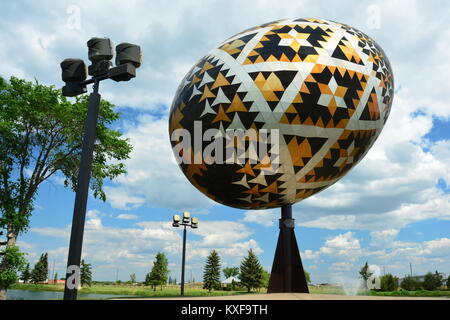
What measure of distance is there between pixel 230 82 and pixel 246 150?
106 inches

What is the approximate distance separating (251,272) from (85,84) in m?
45.7

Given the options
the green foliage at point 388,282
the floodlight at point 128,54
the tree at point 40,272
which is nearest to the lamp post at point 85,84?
the floodlight at point 128,54

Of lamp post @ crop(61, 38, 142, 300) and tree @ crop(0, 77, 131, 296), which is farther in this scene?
tree @ crop(0, 77, 131, 296)

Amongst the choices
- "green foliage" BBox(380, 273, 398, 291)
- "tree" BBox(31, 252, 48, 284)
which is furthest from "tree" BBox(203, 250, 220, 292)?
"tree" BBox(31, 252, 48, 284)

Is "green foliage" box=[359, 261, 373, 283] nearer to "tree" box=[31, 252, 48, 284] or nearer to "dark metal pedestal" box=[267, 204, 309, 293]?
"dark metal pedestal" box=[267, 204, 309, 293]

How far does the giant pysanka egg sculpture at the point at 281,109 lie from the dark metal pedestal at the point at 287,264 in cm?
136

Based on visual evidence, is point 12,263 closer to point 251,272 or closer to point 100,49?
point 100,49

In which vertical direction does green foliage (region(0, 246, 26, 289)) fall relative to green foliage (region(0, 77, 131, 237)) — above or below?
below

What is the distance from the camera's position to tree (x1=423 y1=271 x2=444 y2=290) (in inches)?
1863

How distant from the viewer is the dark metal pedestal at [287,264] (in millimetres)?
15945

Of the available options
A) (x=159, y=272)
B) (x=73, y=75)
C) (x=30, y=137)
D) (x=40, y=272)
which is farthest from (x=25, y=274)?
(x=73, y=75)

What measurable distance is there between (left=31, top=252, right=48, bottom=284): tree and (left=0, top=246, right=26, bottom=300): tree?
219 ft

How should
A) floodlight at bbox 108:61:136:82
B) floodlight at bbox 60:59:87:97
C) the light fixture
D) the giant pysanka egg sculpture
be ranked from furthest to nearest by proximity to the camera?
the light fixture < the giant pysanka egg sculpture < floodlight at bbox 60:59:87:97 < floodlight at bbox 108:61:136:82
